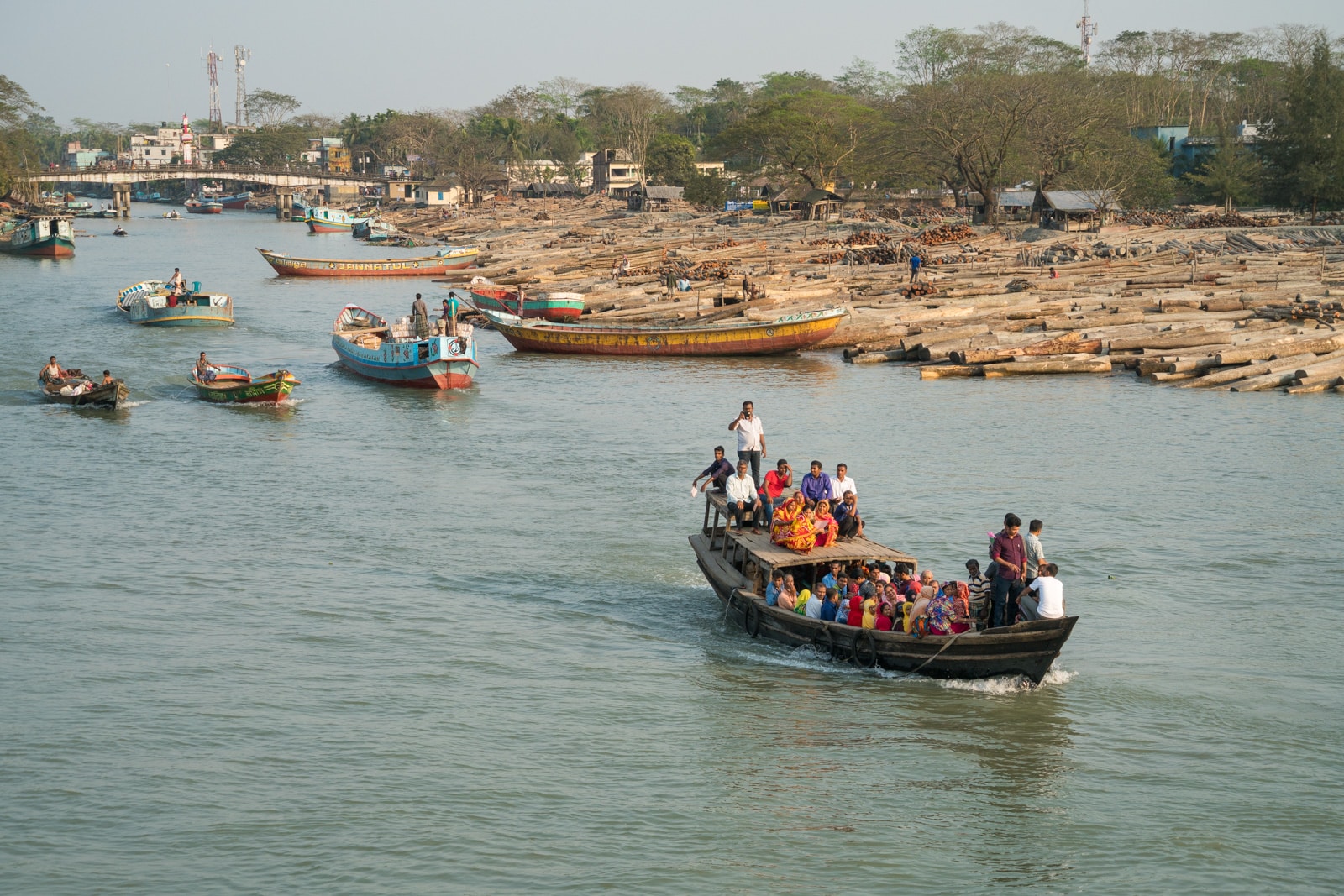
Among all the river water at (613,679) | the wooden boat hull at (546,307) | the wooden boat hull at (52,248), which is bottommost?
the river water at (613,679)

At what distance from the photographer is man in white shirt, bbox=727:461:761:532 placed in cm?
2028

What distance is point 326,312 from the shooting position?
6438cm

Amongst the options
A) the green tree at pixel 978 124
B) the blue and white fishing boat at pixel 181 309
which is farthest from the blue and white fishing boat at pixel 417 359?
the green tree at pixel 978 124

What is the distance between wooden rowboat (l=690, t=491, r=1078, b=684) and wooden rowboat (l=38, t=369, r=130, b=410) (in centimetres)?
2417

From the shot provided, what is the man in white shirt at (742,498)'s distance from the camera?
66.5ft

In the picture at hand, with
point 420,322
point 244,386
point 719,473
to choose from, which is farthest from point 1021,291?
point 719,473

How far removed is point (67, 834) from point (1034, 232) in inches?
2727

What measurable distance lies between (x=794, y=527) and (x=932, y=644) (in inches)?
109

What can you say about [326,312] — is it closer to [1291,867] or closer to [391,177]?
[1291,867]

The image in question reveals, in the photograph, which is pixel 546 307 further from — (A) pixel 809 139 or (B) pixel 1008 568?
(A) pixel 809 139

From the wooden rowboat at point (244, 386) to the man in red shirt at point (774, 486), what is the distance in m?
22.4

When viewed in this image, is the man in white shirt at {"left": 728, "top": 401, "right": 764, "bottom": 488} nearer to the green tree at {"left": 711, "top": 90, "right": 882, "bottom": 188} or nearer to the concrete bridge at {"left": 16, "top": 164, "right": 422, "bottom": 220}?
the green tree at {"left": 711, "top": 90, "right": 882, "bottom": 188}

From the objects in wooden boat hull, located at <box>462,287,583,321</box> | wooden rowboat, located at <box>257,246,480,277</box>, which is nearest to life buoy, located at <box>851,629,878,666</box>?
wooden boat hull, located at <box>462,287,583,321</box>

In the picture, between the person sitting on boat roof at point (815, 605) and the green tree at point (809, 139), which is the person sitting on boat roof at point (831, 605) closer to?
the person sitting on boat roof at point (815, 605)
